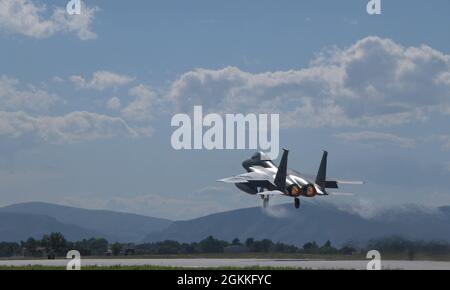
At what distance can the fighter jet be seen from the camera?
345 ft

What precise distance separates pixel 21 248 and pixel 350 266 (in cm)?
9063

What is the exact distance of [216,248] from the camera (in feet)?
430

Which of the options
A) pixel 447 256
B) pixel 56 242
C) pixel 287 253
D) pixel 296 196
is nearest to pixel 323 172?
pixel 296 196

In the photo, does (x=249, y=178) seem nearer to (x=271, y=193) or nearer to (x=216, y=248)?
(x=271, y=193)

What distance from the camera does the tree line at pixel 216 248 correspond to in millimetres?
83812

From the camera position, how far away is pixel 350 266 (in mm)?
74375

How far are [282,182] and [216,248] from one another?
29.2 meters

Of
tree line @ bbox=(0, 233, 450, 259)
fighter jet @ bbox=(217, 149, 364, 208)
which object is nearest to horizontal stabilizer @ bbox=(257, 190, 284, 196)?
fighter jet @ bbox=(217, 149, 364, 208)

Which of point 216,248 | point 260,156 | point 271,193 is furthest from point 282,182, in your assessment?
point 216,248

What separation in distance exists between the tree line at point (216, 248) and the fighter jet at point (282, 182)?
823cm

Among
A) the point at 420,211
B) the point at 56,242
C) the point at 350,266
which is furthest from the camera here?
the point at 56,242

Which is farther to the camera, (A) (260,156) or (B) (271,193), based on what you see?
(A) (260,156)

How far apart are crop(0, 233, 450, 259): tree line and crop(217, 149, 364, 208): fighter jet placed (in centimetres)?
823
